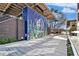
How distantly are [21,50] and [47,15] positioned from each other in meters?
0.59

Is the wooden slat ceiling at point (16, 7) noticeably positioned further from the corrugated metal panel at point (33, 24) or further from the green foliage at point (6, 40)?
the green foliage at point (6, 40)

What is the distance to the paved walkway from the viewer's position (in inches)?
113

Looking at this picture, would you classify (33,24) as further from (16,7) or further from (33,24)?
(16,7)

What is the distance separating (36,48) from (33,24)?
34 cm

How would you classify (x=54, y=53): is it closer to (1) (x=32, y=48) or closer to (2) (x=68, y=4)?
(1) (x=32, y=48)

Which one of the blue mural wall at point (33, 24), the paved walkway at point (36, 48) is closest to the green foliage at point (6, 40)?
the paved walkway at point (36, 48)

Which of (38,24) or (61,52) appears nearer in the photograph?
(61,52)

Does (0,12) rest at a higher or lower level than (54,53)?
higher

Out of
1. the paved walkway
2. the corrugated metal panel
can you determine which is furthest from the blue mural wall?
the paved walkway

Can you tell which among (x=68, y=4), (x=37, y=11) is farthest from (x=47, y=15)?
(x=68, y=4)

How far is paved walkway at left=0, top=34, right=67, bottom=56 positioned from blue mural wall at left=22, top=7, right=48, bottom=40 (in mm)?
106

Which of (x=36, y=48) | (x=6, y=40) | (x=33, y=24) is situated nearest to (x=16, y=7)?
(x=33, y=24)

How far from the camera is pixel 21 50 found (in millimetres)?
2906

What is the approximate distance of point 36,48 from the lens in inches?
114
